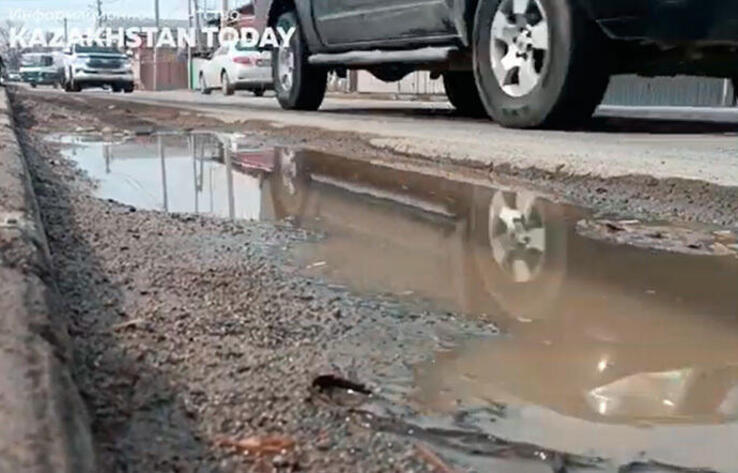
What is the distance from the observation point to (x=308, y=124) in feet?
24.6

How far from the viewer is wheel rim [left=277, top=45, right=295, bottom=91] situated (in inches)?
363

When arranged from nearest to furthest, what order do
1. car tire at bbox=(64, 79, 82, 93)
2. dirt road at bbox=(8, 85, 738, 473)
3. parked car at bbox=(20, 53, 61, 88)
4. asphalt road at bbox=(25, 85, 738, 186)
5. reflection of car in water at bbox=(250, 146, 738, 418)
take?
dirt road at bbox=(8, 85, 738, 473) < reflection of car in water at bbox=(250, 146, 738, 418) < asphalt road at bbox=(25, 85, 738, 186) < car tire at bbox=(64, 79, 82, 93) < parked car at bbox=(20, 53, 61, 88)

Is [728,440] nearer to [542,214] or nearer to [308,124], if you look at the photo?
[542,214]

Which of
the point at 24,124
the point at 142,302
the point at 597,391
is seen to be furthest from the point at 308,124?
the point at 597,391

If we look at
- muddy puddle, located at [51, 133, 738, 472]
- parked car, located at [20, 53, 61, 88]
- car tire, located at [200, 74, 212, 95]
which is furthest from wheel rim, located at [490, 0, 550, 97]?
parked car, located at [20, 53, 61, 88]

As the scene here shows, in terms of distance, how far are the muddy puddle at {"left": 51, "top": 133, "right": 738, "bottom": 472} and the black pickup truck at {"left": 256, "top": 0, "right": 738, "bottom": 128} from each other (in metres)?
1.19

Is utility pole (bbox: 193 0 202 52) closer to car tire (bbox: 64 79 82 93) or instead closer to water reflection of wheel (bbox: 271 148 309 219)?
car tire (bbox: 64 79 82 93)

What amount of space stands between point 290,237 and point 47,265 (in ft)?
4.59

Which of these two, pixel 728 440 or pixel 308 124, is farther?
pixel 308 124

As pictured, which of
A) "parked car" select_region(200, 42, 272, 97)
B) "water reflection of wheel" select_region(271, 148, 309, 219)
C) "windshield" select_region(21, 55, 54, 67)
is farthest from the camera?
"windshield" select_region(21, 55, 54, 67)

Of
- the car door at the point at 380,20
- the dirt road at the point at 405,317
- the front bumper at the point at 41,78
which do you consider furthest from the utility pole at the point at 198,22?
the dirt road at the point at 405,317

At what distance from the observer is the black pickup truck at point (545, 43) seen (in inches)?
198

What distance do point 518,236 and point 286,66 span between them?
6.46 meters

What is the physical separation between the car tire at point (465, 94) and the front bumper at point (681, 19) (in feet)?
13.0
